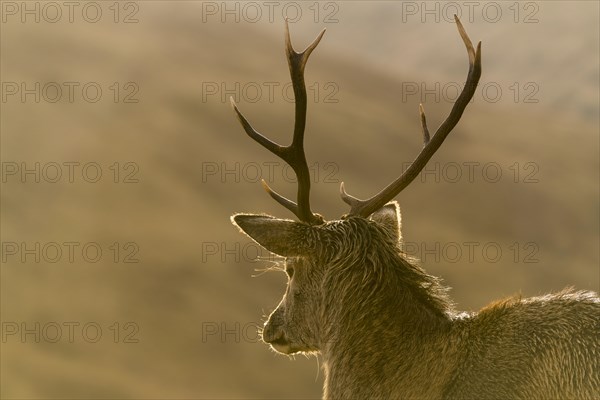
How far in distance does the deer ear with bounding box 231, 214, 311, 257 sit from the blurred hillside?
29.1ft

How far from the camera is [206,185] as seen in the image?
67.8ft

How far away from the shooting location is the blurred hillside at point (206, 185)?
1463cm

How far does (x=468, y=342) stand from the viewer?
433 centimetres

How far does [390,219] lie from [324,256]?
655 mm

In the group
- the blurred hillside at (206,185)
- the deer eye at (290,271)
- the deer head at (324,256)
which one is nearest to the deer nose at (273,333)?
the deer head at (324,256)

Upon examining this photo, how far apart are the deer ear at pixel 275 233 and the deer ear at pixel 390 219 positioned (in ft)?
2.00

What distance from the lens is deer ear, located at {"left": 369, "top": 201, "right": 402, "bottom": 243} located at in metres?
5.18

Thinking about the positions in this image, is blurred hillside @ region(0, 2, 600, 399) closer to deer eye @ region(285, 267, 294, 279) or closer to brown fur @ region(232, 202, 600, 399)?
deer eye @ region(285, 267, 294, 279)

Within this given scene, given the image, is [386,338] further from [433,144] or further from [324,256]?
[433,144]

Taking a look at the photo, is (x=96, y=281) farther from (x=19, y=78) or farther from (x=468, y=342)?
(x=468, y=342)

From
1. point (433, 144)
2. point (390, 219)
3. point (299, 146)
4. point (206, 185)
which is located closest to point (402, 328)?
point (390, 219)

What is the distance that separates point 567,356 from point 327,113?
25.8 meters

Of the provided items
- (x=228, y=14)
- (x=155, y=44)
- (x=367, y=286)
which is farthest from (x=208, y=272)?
(x=228, y=14)

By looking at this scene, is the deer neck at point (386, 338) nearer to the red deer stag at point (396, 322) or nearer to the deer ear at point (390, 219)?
the red deer stag at point (396, 322)
